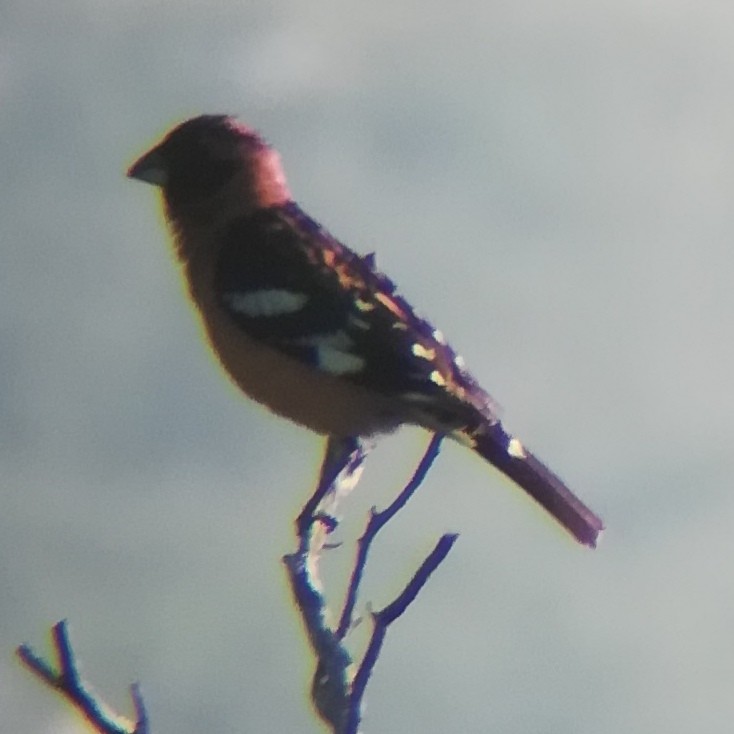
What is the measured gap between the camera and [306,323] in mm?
3611

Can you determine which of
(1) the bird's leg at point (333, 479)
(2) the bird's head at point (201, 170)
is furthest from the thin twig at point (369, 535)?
(2) the bird's head at point (201, 170)

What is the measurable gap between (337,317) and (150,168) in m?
0.85

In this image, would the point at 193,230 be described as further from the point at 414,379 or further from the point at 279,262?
the point at 414,379

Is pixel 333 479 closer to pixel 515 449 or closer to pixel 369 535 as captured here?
pixel 515 449

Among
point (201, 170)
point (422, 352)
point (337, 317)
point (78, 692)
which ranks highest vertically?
point (201, 170)

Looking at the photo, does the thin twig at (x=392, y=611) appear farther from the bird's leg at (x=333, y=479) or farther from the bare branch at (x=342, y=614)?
the bird's leg at (x=333, y=479)

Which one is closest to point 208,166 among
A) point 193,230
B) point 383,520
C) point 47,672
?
→ point 193,230

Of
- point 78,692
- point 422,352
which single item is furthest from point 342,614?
point 422,352

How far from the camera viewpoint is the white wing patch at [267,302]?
3645 mm

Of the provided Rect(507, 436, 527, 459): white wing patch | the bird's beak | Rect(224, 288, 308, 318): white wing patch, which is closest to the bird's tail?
Rect(507, 436, 527, 459): white wing patch

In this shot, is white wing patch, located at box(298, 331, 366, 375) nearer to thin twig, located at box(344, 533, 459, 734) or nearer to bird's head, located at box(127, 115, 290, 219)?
bird's head, located at box(127, 115, 290, 219)

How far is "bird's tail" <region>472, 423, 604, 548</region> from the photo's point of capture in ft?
11.0

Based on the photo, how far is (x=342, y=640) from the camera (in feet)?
7.56

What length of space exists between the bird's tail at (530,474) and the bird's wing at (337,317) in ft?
0.22
